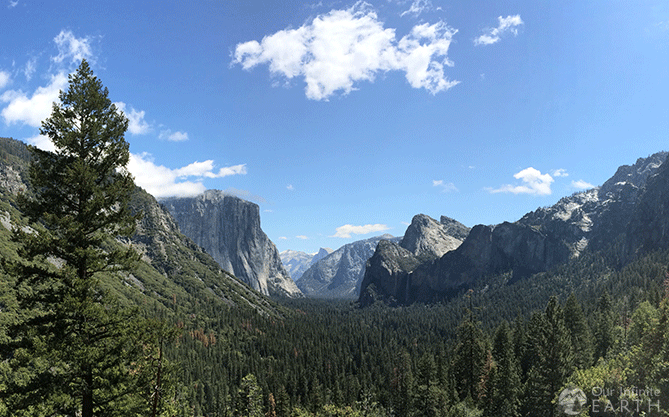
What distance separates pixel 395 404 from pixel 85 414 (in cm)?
8723

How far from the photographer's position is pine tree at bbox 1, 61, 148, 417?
14.1m

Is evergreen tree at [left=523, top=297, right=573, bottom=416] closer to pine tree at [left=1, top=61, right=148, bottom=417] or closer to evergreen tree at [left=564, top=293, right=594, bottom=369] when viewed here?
evergreen tree at [left=564, top=293, right=594, bottom=369]

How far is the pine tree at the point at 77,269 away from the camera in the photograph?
46.2 ft

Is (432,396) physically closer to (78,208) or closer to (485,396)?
(485,396)

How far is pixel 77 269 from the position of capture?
612 inches

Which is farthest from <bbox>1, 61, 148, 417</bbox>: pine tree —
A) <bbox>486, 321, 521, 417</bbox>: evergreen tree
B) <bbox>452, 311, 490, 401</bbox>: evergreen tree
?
<bbox>452, 311, 490, 401</bbox>: evergreen tree

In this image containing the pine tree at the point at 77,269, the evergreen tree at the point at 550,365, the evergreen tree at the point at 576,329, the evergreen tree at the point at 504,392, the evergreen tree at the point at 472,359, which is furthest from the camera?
the evergreen tree at the point at 576,329

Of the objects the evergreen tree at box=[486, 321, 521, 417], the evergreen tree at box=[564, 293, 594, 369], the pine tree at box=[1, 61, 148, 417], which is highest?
the pine tree at box=[1, 61, 148, 417]

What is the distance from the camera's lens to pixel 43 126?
50.9 ft

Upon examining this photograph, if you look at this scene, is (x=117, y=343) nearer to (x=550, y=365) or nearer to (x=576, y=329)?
(x=550, y=365)

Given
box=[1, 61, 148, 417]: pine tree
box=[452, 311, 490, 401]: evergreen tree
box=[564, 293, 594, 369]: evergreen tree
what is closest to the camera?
box=[1, 61, 148, 417]: pine tree

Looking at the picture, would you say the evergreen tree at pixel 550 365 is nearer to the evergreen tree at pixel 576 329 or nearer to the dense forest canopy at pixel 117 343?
the dense forest canopy at pixel 117 343

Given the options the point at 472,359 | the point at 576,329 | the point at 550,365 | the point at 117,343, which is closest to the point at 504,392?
the point at 472,359

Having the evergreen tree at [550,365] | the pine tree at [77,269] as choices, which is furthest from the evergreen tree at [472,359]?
the pine tree at [77,269]
